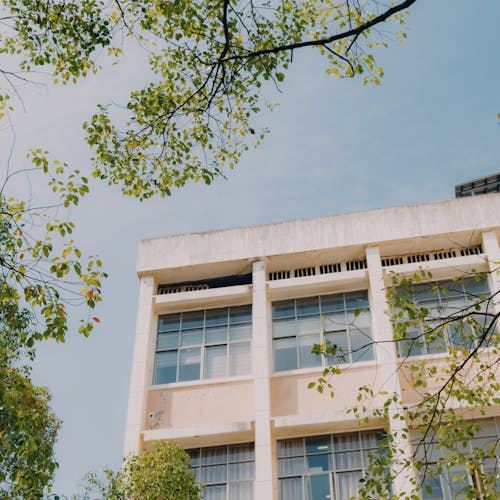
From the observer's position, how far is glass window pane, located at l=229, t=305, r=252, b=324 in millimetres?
16984

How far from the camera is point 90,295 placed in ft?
23.8

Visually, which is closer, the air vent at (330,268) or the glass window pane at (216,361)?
the glass window pane at (216,361)

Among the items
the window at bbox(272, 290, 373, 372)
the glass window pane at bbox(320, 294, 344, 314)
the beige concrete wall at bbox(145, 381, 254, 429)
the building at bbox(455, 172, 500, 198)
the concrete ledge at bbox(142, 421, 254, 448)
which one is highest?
the building at bbox(455, 172, 500, 198)

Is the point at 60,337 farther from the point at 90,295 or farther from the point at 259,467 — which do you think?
the point at 259,467

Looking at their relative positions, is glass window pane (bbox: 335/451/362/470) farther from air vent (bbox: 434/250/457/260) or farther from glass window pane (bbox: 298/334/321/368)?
air vent (bbox: 434/250/457/260)

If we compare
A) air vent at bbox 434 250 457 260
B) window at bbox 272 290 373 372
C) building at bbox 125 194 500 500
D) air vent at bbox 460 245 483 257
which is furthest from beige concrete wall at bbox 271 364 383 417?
air vent at bbox 460 245 483 257

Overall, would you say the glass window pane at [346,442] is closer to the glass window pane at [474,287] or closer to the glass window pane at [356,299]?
the glass window pane at [356,299]

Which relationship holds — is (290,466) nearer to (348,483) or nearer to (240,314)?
(348,483)

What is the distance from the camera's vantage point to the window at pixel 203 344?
643 inches

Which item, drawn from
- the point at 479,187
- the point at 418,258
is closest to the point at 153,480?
the point at 418,258

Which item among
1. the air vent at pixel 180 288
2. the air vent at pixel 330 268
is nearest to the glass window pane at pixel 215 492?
the air vent at pixel 180 288

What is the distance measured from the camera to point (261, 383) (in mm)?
15359

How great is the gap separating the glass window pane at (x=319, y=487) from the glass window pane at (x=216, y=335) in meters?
3.83

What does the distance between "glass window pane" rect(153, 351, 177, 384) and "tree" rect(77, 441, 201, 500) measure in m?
3.31
